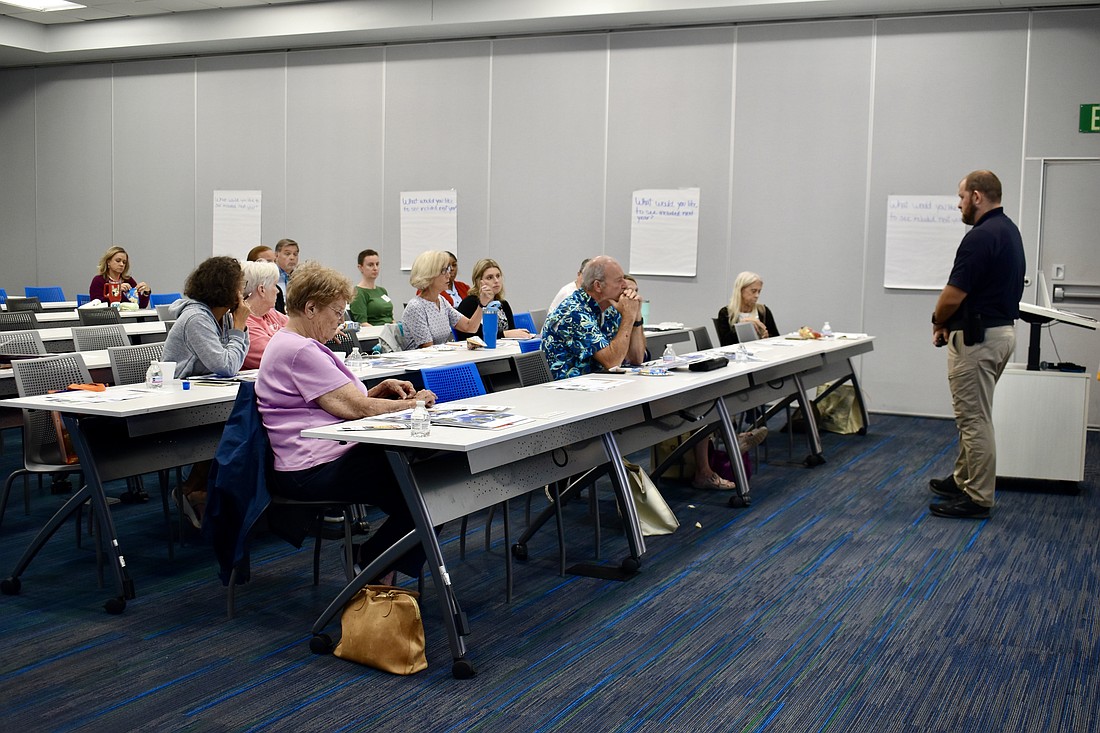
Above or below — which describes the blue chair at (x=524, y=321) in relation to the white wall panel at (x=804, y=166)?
below

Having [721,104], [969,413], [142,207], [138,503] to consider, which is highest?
[721,104]

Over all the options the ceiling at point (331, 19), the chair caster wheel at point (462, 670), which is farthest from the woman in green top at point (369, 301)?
the chair caster wheel at point (462, 670)

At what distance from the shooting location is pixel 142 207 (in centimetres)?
1323

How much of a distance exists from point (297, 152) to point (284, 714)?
999 centimetres

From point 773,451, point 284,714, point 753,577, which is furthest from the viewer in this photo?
point 773,451

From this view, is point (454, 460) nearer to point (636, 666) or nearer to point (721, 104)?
point (636, 666)

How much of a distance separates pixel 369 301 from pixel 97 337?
304 cm

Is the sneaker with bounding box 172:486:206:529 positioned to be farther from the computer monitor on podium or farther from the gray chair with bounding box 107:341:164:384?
the computer monitor on podium

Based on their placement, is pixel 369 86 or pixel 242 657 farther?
pixel 369 86

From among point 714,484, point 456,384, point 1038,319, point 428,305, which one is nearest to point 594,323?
point 456,384

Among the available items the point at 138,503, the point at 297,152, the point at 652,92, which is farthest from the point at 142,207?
the point at 138,503

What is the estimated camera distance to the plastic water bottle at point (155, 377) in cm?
473

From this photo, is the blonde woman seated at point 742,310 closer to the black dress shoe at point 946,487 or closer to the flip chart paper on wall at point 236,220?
the black dress shoe at point 946,487

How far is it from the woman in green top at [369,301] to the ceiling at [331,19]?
291 cm
